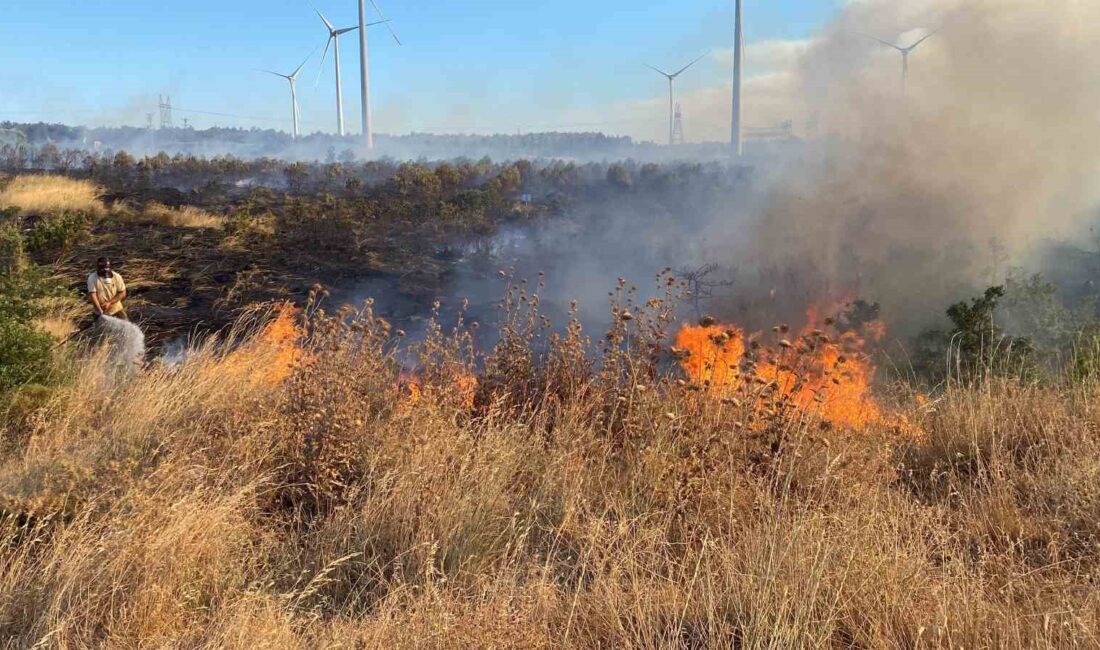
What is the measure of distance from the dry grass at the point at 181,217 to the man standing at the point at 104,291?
1146cm

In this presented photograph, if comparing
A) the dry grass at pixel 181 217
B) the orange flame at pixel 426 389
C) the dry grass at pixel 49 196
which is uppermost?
the dry grass at pixel 49 196

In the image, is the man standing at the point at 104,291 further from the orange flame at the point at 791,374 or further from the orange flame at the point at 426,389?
the orange flame at the point at 791,374

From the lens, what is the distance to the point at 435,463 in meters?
3.46

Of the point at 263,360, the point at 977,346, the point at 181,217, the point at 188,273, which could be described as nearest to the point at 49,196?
the point at 181,217

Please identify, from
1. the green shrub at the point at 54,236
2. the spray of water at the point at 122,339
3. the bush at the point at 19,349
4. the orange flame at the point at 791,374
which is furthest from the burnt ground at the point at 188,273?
the orange flame at the point at 791,374

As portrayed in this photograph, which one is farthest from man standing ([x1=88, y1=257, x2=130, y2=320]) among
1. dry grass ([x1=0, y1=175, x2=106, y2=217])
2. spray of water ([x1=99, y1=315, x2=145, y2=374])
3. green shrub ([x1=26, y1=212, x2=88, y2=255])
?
dry grass ([x1=0, y1=175, x2=106, y2=217])

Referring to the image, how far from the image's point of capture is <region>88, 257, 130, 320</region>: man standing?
8516mm

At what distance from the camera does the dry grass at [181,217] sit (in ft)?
64.8

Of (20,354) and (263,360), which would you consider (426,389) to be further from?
(20,354)

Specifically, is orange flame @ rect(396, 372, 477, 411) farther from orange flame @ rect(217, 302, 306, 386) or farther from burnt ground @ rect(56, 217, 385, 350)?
burnt ground @ rect(56, 217, 385, 350)

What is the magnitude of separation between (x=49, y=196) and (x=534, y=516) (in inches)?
905

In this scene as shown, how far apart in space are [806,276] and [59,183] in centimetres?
2380

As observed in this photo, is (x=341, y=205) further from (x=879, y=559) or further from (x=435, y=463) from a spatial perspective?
(x=879, y=559)

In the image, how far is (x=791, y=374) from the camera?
166 inches
